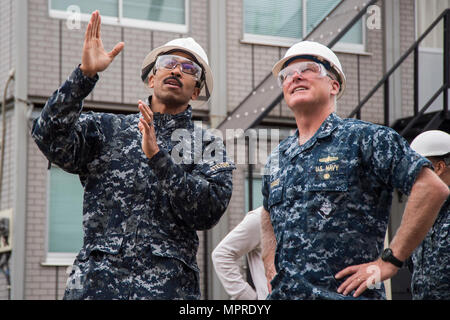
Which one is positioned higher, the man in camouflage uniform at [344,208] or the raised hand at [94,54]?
the raised hand at [94,54]

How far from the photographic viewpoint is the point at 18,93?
33.6ft

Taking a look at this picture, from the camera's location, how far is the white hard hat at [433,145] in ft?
20.5

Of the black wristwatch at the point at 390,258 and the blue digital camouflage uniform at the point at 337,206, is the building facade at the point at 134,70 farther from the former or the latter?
the black wristwatch at the point at 390,258

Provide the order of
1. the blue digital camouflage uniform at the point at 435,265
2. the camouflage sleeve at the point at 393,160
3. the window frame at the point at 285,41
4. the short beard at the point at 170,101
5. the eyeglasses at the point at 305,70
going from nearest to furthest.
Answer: the camouflage sleeve at the point at 393,160
the short beard at the point at 170,101
the eyeglasses at the point at 305,70
the blue digital camouflage uniform at the point at 435,265
the window frame at the point at 285,41

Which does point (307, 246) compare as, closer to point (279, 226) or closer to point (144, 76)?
point (279, 226)

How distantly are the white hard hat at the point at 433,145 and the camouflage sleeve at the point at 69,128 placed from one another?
2.97 meters

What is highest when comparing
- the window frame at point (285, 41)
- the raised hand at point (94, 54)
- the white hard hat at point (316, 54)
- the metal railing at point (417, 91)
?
the window frame at point (285, 41)

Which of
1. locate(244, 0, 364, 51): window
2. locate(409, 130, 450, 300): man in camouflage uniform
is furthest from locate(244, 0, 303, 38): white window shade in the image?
locate(409, 130, 450, 300): man in camouflage uniform

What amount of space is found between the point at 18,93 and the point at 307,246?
6.99m

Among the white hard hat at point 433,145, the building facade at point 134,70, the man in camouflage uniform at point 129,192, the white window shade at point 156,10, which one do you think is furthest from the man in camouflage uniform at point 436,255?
the white window shade at point 156,10

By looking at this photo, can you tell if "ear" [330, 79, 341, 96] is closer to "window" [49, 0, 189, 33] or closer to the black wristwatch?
the black wristwatch

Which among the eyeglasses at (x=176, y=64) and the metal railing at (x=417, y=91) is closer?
the eyeglasses at (x=176, y=64)

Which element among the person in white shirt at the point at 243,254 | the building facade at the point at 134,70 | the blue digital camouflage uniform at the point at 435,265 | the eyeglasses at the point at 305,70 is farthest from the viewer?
the building facade at the point at 134,70

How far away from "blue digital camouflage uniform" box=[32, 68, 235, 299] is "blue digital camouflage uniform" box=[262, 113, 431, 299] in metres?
0.37
